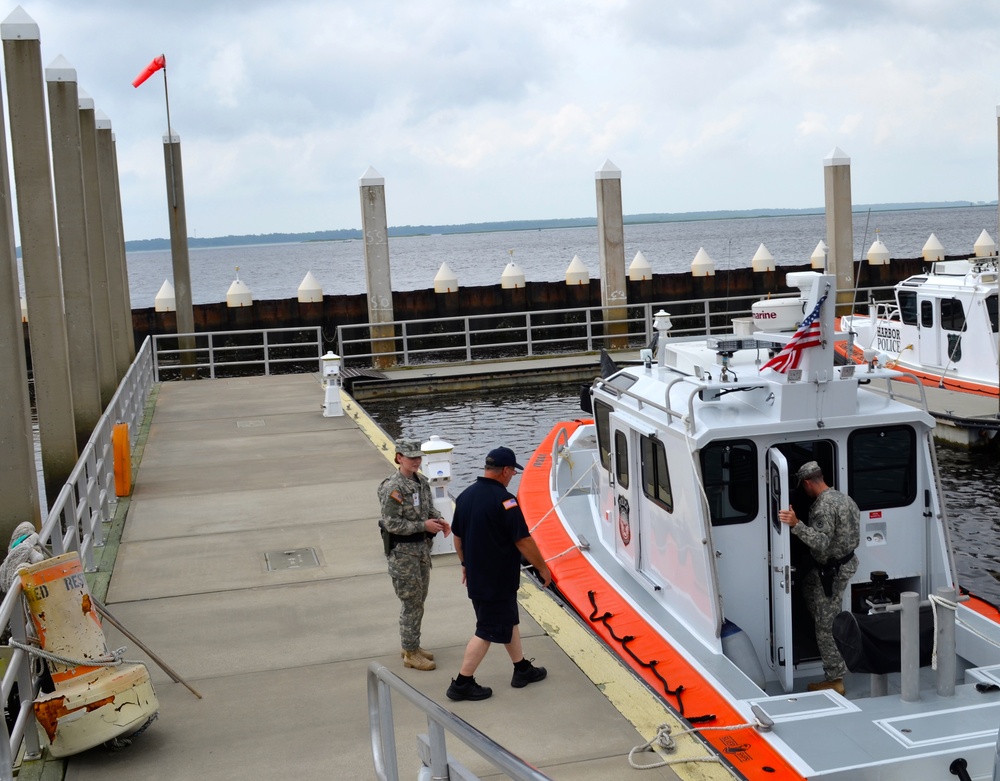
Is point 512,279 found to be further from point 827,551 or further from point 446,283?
point 827,551

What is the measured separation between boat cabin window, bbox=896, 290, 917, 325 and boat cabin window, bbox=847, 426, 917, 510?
1224 cm

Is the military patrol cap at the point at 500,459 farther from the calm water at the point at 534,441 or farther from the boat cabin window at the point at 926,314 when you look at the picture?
the boat cabin window at the point at 926,314

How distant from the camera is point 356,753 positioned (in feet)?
19.0

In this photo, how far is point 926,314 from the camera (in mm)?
18578

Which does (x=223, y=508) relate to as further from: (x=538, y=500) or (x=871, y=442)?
(x=871, y=442)

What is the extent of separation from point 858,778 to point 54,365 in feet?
33.6

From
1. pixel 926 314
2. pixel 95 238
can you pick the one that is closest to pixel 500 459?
pixel 926 314

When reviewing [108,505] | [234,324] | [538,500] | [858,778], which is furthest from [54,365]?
[234,324]

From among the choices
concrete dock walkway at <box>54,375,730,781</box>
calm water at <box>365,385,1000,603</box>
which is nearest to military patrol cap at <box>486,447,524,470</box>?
concrete dock walkway at <box>54,375,730,781</box>

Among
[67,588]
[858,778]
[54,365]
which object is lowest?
[858,778]

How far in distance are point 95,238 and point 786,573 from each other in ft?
54.2

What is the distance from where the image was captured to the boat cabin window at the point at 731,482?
7.18m

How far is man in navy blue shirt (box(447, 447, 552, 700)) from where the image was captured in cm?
610

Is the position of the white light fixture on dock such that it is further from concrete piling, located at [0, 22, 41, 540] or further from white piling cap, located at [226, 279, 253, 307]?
concrete piling, located at [0, 22, 41, 540]
